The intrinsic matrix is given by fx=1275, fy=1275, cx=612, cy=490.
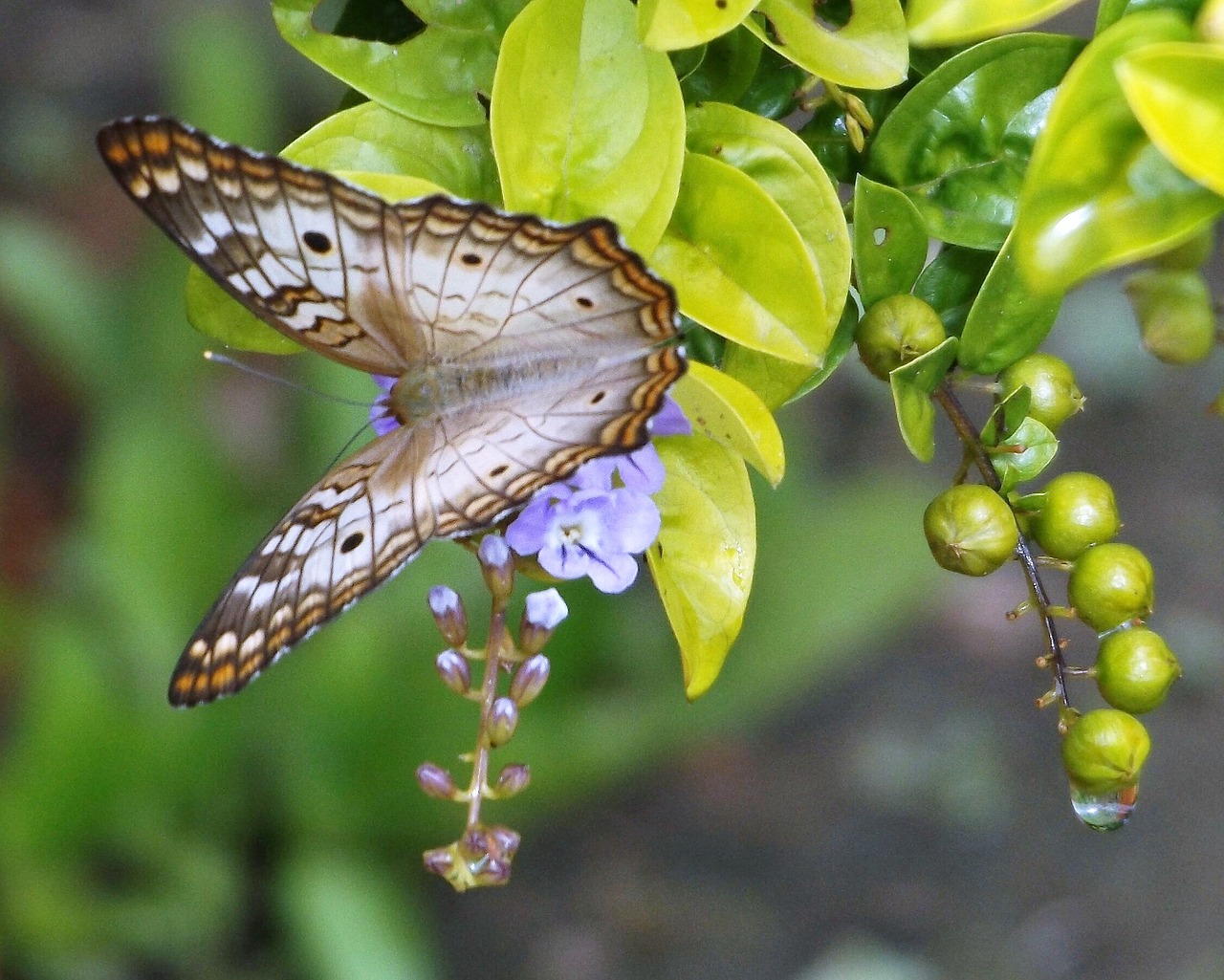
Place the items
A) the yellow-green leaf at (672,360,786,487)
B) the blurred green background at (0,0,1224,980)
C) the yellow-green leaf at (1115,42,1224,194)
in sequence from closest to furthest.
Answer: the yellow-green leaf at (1115,42,1224,194), the yellow-green leaf at (672,360,786,487), the blurred green background at (0,0,1224,980)

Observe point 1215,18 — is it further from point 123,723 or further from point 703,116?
point 123,723

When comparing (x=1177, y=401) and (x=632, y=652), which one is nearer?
(x=632, y=652)

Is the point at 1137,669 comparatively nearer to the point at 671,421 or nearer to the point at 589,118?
the point at 671,421

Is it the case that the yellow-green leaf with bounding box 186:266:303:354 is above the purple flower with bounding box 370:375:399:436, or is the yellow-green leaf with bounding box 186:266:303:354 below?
above

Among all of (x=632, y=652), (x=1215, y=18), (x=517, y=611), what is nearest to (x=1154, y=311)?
(x=1215, y=18)

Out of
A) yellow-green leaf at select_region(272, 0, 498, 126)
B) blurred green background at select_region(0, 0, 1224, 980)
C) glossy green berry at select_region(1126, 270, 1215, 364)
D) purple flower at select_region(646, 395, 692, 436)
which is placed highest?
yellow-green leaf at select_region(272, 0, 498, 126)

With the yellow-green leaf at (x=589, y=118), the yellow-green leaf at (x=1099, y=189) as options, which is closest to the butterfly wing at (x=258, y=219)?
the yellow-green leaf at (x=589, y=118)

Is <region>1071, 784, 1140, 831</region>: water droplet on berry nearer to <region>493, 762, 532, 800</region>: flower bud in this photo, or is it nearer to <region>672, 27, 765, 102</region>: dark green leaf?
<region>493, 762, 532, 800</region>: flower bud

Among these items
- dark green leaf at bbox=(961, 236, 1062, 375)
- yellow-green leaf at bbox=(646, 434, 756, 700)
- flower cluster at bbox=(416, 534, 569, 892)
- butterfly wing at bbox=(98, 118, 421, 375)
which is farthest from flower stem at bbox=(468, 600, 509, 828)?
dark green leaf at bbox=(961, 236, 1062, 375)
